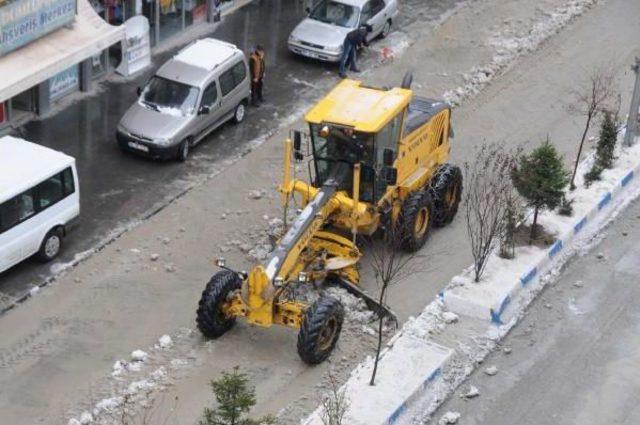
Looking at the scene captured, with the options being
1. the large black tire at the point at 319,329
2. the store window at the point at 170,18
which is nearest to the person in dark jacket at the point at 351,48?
the store window at the point at 170,18

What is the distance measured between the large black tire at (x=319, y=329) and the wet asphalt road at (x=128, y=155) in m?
5.07

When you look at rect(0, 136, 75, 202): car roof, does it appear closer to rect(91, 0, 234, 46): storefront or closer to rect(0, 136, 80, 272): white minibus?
rect(0, 136, 80, 272): white minibus

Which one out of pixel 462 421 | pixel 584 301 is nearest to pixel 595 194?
pixel 584 301

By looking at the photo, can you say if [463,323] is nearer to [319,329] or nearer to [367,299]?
[367,299]

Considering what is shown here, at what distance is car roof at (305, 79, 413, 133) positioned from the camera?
21.8 metres

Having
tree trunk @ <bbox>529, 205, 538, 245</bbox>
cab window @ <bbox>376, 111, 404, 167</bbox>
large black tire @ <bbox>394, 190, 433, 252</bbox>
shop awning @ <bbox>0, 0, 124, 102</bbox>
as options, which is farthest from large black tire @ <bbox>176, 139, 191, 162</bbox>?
tree trunk @ <bbox>529, 205, 538, 245</bbox>

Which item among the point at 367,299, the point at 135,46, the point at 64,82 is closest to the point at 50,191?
the point at 367,299

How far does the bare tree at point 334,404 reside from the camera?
1722cm

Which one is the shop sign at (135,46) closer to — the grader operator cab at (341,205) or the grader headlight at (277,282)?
the grader operator cab at (341,205)

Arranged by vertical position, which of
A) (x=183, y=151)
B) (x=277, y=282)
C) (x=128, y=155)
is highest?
(x=277, y=282)

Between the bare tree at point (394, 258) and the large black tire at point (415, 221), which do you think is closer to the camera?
the bare tree at point (394, 258)

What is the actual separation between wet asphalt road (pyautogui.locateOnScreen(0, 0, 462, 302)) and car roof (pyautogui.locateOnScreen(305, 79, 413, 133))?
4.51 meters

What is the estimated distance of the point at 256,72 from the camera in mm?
29438

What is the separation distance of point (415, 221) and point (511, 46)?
11.5 m
